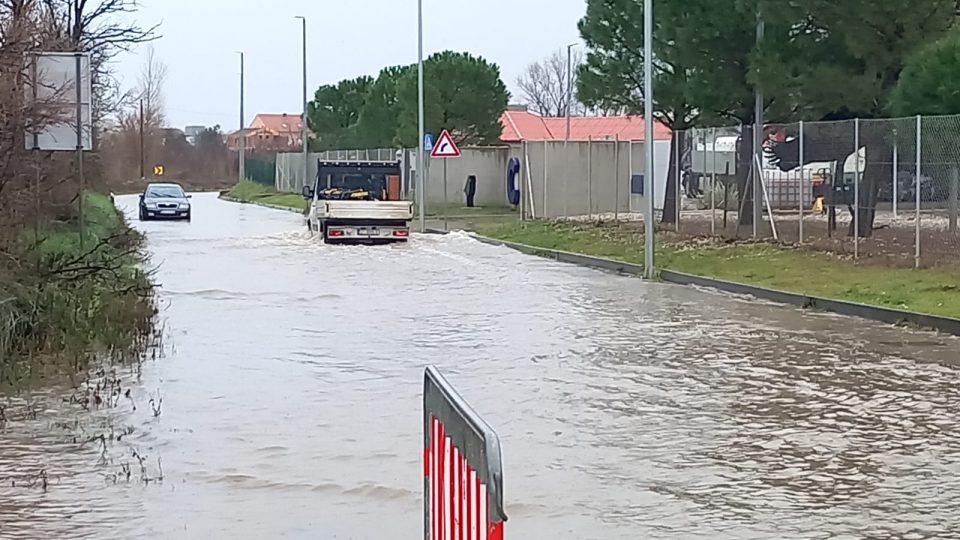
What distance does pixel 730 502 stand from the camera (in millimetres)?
8023

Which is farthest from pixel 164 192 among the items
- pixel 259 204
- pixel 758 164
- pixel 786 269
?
pixel 786 269

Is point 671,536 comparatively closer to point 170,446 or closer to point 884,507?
point 884,507

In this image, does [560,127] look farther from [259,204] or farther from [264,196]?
[259,204]

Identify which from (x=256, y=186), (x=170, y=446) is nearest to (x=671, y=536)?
(x=170, y=446)

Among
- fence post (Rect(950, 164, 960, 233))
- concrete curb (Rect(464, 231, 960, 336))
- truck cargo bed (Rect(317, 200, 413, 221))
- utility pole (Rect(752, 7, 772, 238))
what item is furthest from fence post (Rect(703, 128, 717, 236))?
fence post (Rect(950, 164, 960, 233))

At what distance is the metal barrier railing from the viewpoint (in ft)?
13.7

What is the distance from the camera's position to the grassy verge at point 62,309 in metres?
13.3

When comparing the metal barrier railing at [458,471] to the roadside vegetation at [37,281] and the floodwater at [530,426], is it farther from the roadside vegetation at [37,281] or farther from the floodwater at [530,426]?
the roadside vegetation at [37,281]

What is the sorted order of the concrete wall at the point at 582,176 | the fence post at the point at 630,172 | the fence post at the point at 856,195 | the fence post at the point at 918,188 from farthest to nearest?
the concrete wall at the point at 582,176 → the fence post at the point at 630,172 → the fence post at the point at 856,195 → the fence post at the point at 918,188

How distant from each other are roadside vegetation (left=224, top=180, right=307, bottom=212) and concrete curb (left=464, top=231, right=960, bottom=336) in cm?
3169

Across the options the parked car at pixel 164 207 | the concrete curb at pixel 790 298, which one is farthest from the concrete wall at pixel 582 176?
the parked car at pixel 164 207

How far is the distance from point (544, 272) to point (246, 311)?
8.23m

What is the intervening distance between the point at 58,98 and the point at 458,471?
1200 centimetres

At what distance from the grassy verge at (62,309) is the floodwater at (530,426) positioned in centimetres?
57
